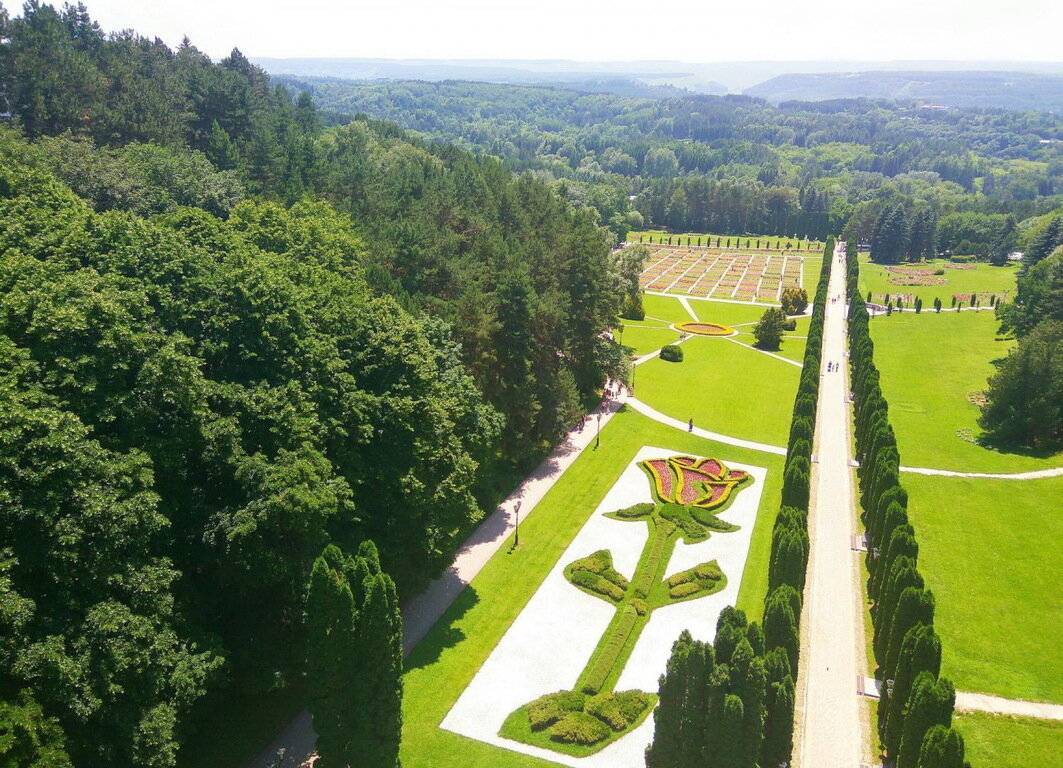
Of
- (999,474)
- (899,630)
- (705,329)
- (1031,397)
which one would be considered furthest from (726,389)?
(899,630)

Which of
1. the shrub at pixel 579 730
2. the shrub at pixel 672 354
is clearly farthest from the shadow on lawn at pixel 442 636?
the shrub at pixel 672 354

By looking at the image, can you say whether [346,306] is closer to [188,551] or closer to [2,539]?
[188,551]

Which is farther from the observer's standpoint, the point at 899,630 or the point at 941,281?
the point at 941,281

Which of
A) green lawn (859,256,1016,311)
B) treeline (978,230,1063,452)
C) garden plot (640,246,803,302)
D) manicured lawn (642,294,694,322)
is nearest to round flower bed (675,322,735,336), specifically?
manicured lawn (642,294,694,322)

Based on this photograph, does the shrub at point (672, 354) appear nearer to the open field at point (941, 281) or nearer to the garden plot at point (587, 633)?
the garden plot at point (587, 633)

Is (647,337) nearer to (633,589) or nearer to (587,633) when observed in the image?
(633,589)

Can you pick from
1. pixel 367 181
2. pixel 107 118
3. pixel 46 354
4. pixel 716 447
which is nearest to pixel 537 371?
pixel 716 447
